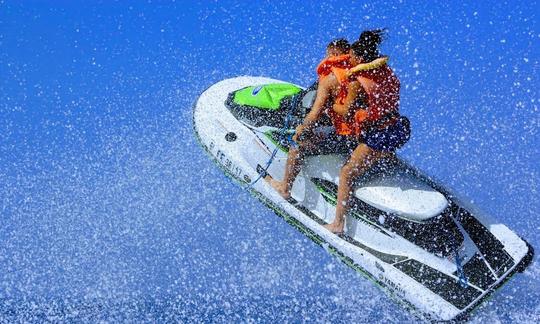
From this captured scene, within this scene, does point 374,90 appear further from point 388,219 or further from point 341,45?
point 388,219

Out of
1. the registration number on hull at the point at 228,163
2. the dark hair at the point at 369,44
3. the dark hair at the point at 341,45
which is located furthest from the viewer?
the registration number on hull at the point at 228,163

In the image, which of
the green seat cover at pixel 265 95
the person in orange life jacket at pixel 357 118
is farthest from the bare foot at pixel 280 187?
the green seat cover at pixel 265 95

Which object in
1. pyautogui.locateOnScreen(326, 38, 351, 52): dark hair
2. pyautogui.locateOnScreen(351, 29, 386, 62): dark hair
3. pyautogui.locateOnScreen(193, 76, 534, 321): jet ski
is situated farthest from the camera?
pyautogui.locateOnScreen(326, 38, 351, 52): dark hair

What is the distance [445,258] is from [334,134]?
130 cm

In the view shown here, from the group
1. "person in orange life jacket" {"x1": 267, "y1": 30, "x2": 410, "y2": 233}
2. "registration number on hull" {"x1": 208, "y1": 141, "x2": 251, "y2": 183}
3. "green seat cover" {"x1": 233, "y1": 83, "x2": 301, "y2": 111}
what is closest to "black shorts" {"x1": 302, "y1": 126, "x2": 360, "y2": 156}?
"person in orange life jacket" {"x1": 267, "y1": 30, "x2": 410, "y2": 233}

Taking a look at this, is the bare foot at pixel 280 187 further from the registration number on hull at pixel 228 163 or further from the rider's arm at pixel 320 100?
the rider's arm at pixel 320 100

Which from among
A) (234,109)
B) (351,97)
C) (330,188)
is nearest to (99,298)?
(234,109)

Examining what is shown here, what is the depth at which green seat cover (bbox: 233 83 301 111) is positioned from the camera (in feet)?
21.2

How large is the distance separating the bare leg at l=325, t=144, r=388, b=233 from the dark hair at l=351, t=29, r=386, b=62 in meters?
0.69

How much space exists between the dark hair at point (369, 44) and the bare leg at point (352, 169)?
2.27ft

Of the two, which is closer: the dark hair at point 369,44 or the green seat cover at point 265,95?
the dark hair at point 369,44

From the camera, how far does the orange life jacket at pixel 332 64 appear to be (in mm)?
5660

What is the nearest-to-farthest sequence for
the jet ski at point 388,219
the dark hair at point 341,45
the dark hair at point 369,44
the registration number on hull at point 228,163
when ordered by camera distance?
the dark hair at point 369,44, the jet ski at point 388,219, the dark hair at point 341,45, the registration number on hull at point 228,163

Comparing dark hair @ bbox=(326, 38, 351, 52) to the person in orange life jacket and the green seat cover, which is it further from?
the green seat cover
